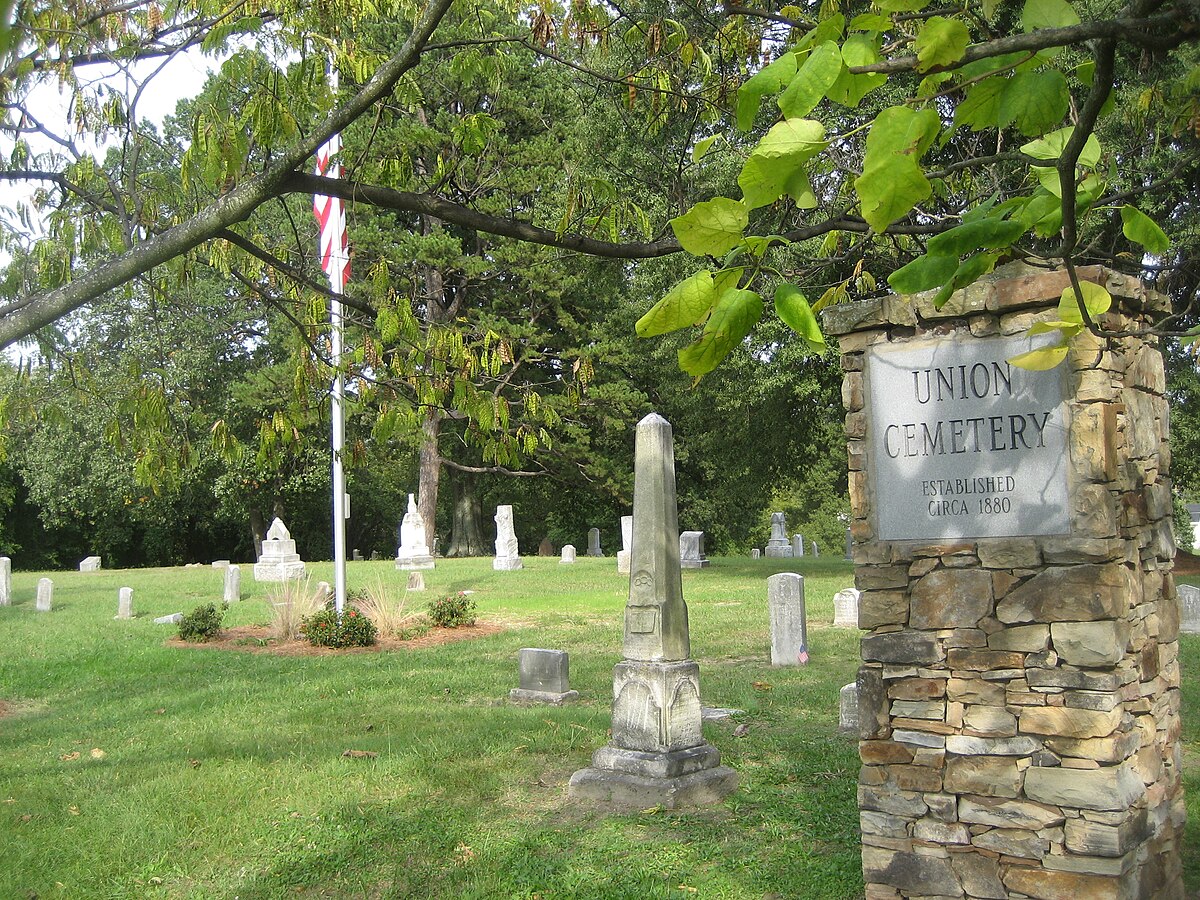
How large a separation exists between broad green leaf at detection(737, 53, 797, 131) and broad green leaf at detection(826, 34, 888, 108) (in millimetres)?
85

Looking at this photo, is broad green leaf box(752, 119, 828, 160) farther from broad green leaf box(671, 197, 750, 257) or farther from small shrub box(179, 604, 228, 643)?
Result: small shrub box(179, 604, 228, 643)

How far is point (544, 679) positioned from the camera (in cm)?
1018

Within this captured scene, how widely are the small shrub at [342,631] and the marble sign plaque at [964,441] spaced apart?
424 inches

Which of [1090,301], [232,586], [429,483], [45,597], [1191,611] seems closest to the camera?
[1090,301]

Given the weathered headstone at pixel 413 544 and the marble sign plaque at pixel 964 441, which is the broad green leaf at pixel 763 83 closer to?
the marble sign plaque at pixel 964 441

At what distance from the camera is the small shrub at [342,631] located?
14.2 m

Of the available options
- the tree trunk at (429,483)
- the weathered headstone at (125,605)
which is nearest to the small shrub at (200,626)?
the weathered headstone at (125,605)

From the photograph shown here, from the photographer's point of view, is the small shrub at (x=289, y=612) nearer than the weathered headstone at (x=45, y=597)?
Yes

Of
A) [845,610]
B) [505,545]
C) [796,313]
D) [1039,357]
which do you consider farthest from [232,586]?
[796,313]

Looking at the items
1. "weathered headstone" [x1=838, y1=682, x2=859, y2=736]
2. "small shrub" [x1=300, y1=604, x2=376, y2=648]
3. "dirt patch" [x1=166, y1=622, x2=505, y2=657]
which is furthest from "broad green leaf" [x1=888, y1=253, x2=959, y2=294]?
"small shrub" [x1=300, y1=604, x2=376, y2=648]

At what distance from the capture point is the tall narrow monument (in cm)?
689

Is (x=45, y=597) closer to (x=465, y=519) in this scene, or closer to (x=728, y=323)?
(x=465, y=519)

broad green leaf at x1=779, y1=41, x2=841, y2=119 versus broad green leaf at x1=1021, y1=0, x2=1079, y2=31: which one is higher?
broad green leaf at x1=1021, y1=0, x2=1079, y2=31

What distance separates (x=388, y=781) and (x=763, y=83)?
6.51 metres
